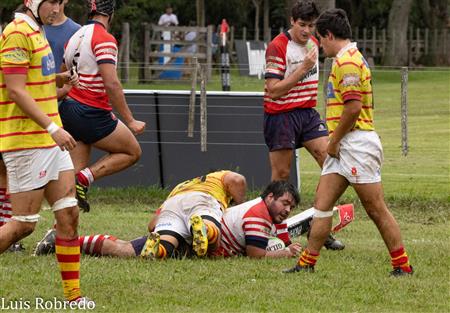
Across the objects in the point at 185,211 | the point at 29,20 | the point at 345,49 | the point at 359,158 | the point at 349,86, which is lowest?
the point at 185,211

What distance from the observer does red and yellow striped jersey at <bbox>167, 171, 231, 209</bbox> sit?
974 centimetres

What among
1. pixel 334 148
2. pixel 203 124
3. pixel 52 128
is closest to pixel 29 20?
pixel 52 128

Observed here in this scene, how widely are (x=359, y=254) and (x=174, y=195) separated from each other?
1.61 m

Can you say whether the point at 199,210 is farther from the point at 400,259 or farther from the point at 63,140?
the point at 63,140

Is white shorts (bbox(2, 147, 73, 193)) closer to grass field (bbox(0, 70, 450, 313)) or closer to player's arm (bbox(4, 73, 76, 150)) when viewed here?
player's arm (bbox(4, 73, 76, 150))

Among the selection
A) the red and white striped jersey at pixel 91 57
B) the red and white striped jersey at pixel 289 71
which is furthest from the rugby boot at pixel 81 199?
the red and white striped jersey at pixel 289 71

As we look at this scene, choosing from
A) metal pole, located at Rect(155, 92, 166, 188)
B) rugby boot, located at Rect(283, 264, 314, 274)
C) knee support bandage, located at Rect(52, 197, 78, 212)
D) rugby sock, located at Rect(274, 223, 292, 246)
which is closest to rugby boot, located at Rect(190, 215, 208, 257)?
rugby boot, located at Rect(283, 264, 314, 274)

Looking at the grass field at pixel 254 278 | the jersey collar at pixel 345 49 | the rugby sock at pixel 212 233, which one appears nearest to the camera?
the grass field at pixel 254 278

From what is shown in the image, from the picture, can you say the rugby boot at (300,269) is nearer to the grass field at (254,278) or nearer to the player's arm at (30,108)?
the grass field at (254,278)

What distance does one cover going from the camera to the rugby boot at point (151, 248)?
908 cm

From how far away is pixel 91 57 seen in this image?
31.8 feet

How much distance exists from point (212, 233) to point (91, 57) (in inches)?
70.9

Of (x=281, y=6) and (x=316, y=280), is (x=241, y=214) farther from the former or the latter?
(x=281, y=6)

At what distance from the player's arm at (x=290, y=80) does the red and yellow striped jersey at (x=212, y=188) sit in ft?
2.67
